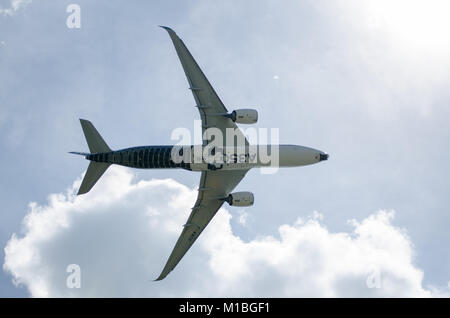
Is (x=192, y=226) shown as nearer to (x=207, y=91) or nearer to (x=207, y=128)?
(x=207, y=128)

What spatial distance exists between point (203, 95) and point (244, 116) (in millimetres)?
4457

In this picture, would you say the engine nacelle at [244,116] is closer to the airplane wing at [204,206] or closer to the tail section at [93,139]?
the airplane wing at [204,206]

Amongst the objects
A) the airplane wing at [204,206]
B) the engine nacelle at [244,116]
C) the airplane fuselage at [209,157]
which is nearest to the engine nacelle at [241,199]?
the airplane wing at [204,206]

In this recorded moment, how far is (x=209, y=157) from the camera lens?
4500 cm

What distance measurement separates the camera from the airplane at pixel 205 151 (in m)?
43.7

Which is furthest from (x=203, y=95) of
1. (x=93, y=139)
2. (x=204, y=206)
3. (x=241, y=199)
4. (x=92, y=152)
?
(x=204, y=206)

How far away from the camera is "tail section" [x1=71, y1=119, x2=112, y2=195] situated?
44.3 m

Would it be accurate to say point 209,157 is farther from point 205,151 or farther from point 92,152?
point 92,152

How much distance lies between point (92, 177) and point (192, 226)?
12167mm

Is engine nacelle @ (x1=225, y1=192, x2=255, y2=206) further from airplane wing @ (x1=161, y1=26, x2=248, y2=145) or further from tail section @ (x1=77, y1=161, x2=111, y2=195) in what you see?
tail section @ (x1=77, y1=161, x2=111, y2=195)

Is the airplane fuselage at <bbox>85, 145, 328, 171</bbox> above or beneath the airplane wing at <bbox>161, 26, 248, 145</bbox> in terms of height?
beneath

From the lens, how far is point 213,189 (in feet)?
161

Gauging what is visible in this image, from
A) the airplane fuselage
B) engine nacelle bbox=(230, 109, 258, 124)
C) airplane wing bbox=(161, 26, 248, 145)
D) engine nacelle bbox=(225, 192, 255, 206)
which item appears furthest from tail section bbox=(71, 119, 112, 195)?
engine nacelle bbox=(225, 192, 255, 206)
